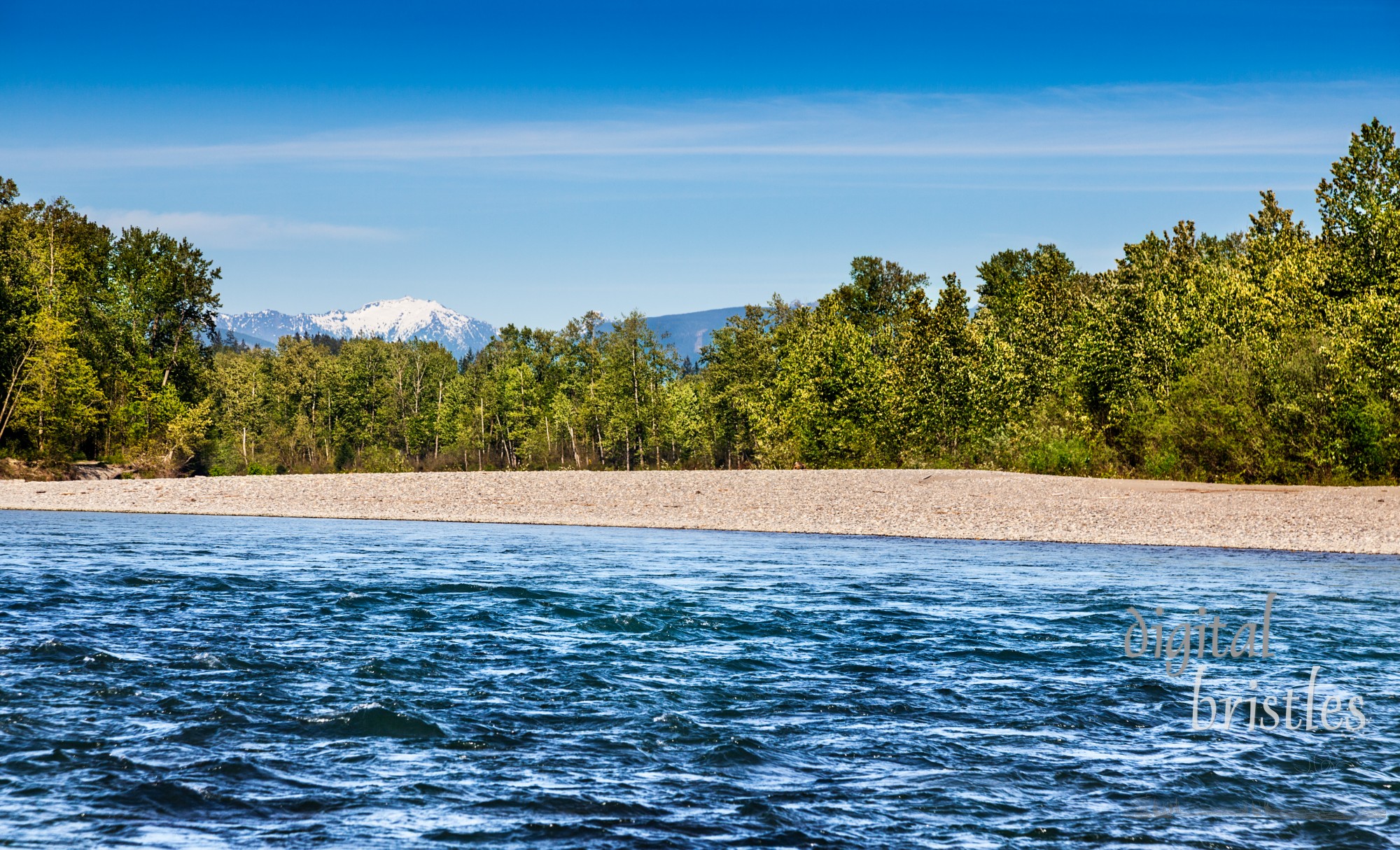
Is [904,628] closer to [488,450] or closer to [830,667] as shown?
[830,667]

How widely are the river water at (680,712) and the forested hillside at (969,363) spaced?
21.0 metres

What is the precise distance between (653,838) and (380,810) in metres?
1.98

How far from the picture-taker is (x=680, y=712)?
10.2 metres

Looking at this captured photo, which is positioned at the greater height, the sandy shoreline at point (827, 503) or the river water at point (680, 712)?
the sandy shoreline at point (827, 503)

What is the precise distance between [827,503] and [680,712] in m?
26.3

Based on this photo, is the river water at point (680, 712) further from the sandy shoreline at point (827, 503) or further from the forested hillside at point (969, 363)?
the forested hillside at point (969, 363)

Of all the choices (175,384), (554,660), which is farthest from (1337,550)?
(175,384)

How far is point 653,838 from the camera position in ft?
22.3

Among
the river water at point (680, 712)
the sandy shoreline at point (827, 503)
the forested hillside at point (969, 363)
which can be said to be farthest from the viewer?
the forested hillside at point (969, 363)

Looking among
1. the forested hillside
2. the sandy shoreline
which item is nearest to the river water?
the sandy shoreline

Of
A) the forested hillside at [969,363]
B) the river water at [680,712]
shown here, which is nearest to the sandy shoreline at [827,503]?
the forested hillside at [969,363]

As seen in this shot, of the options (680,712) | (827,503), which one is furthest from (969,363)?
(680,712)

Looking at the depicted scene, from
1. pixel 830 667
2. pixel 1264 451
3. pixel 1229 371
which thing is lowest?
pixel 830 667

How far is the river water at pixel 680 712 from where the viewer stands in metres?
7.17
